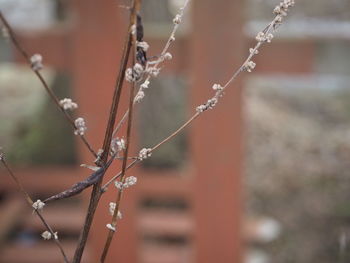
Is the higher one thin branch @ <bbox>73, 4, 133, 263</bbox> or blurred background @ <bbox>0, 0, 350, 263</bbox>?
blurred background @ <bbox>0, 0, 350, 263</bbox>

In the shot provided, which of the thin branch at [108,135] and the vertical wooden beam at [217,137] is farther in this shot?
the vertical wooden beam at [217,137]

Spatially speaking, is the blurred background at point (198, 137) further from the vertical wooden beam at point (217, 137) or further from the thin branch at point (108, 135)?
the thin branch at point (108, 135)

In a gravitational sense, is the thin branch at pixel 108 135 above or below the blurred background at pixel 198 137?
below

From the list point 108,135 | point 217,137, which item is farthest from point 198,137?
point 108,135

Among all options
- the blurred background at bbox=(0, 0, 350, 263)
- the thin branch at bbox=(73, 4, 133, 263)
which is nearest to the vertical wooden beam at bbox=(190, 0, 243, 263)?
the blurred background at bbox=(0, 0, 350, 263)

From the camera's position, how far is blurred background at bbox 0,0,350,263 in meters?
2.03

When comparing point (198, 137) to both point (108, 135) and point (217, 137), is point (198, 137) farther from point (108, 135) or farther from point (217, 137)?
point (108, 135)

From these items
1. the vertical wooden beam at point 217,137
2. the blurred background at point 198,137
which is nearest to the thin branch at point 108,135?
the blurred background at point 198,137

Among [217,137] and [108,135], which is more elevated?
[217,137]

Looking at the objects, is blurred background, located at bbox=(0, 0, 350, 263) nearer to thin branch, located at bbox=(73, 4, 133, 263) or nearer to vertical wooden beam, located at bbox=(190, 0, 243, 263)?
vertical wooden beam, located at bbox=(190, 0, 243, 263)

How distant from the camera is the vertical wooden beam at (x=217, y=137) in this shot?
195 centimetres

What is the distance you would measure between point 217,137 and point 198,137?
0.06 meters

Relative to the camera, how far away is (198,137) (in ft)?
6.76

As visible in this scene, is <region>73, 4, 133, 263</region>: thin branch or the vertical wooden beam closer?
<region>73, 4, 133, 263</region>: thin branch
